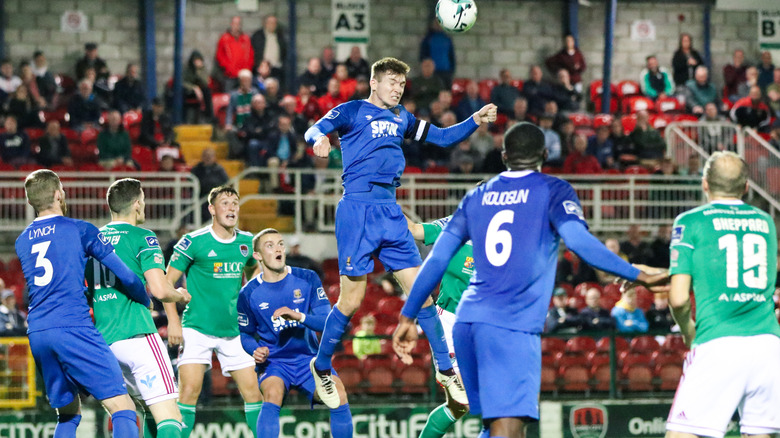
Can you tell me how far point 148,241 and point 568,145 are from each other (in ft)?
39.3

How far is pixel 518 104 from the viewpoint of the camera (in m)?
19.7

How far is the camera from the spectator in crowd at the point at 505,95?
20.8m

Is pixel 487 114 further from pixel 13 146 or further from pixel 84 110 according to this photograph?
pixel 84 110

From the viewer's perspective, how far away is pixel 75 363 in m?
7.67

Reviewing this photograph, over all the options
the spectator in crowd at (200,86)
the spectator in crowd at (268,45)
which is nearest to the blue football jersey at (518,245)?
the spectator in crowd at (200,86)

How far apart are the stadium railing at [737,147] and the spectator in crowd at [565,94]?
232cm

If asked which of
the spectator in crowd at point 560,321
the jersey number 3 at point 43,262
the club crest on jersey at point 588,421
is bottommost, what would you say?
the club crest on jersey at point 588,421

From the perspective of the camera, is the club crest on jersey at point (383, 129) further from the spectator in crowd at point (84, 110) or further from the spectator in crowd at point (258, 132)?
the spectator in crowd at point (84, 110)

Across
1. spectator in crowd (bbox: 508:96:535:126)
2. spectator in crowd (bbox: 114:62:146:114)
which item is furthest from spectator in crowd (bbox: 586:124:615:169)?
spectator in crowd (bbox: 114:62:146:114)

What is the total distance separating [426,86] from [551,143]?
2791 millimetres

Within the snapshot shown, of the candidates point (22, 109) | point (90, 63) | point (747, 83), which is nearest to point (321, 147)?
point (22, 109)

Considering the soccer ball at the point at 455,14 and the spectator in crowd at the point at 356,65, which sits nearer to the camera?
the soccer ball at the point at 455,14

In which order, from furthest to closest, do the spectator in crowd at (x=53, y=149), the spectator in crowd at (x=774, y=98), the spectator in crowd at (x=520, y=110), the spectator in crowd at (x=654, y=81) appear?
the spectator in crowd at (x=654, y=81) < the spectator in crowd at (x=774, y=98) < the spectator in crowd at (x=520, y=110) < the spectator in crowd at (x=53, y=149)

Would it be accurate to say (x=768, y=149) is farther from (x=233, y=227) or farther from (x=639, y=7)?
(x=233, y=227)
